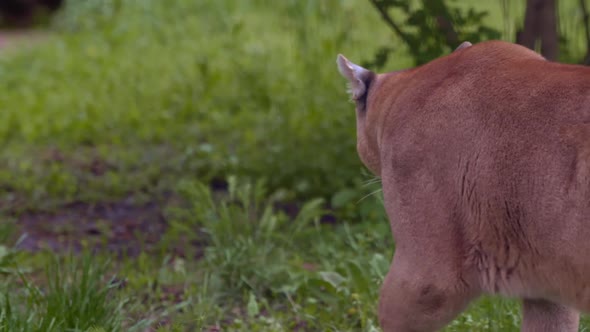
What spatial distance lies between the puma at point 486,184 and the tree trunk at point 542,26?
185 centimetres

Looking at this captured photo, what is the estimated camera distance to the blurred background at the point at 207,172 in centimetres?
429

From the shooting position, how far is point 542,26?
4898mm

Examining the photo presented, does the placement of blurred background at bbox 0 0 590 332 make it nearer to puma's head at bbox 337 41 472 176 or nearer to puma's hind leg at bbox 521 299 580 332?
puma's head at bbox 337 41 472 176

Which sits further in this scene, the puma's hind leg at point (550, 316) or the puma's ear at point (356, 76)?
the puma's ear at point (356, 76)

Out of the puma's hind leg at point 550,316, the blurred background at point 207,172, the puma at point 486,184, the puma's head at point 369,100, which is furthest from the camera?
the blurred background at point 207,172

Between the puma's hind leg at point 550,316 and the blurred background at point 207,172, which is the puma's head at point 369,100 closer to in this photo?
the blurred background at point 207,172

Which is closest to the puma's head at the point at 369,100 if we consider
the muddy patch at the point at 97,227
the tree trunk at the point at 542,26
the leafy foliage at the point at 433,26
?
the leafy foliage at the point at 433,26

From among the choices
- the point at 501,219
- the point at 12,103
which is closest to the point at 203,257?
the point at 501,219

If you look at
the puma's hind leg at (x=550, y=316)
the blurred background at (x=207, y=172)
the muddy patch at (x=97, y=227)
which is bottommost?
the muddy patch at (x=97, y=227)

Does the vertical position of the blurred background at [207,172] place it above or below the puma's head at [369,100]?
below

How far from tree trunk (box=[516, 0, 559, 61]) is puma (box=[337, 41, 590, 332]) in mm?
1852

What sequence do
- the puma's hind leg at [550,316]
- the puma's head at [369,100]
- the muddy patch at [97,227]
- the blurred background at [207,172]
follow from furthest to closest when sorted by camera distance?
the muddy patch at [97,227]
the blurred background at [207,172]
the puma's head at [369,100]
the puma's hind leg at [550,316]

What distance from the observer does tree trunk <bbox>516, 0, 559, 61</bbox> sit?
489 cm

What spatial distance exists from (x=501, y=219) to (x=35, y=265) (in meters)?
2.96
